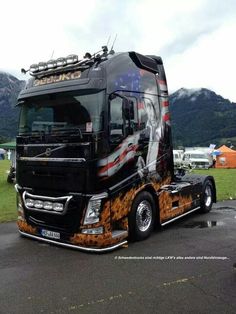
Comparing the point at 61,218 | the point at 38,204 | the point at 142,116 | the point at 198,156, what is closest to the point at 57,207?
the point at 61,218

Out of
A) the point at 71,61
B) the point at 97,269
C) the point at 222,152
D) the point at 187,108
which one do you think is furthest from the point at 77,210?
the point at 187,108

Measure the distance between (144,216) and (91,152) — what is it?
1992 mm

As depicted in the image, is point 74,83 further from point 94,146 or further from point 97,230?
point 97,230

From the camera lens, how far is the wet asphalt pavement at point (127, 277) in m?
4.51

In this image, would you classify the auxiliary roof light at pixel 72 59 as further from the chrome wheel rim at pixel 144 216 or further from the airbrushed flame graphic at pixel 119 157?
the chrome wheel rim at pixel 144 216

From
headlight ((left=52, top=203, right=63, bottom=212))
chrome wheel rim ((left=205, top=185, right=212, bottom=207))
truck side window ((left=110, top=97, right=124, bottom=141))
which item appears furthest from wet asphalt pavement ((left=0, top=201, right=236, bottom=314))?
chrome wheel rim ((left=205, top=185, right=212, bottom=207))

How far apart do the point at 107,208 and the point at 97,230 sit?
16.1 inches

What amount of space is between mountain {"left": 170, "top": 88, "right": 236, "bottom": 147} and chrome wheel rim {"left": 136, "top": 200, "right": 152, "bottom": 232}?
77655 millimetres

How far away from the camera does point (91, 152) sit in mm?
6344

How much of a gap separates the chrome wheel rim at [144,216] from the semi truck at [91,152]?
2 cm

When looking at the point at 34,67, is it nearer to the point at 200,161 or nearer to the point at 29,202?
the point at 29,202

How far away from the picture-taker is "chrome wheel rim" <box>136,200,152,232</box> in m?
7.30

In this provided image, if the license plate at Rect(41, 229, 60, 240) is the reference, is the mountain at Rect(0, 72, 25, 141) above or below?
above

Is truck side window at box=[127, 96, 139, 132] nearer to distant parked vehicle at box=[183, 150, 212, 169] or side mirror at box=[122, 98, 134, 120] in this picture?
side mirror at box=[122, 98, 134, 120]
